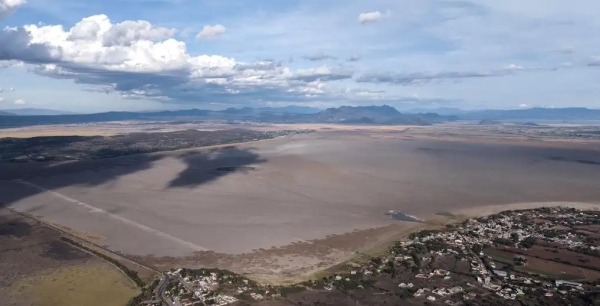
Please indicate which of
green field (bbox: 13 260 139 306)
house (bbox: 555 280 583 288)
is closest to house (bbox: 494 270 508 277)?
house (bbox: 555 280 583 288)

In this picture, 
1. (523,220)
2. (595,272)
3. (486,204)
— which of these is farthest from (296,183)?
(595,272)

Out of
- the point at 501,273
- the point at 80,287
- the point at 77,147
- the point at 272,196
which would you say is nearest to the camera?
the point at 80,287

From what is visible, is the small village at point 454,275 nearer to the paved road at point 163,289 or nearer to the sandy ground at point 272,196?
the paved road at point 163,289

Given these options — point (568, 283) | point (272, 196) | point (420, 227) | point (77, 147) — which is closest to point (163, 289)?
point (420, 227)

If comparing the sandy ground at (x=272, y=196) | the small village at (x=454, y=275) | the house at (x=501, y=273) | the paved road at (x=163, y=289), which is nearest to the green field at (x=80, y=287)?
the paved road at (x=163, y=289)

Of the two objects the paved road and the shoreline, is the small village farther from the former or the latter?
the shoreline

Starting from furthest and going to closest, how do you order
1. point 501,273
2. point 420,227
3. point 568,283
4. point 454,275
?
point 420,227, point 501,273, point 454,275, point 568,283

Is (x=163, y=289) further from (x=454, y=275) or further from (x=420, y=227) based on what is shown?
(x=420, y=227)
